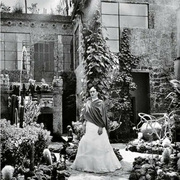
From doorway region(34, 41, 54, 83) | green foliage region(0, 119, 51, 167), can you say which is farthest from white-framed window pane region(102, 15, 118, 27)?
green foliage region(0, 119, 51, 167)

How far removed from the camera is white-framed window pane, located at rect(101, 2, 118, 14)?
14516mm

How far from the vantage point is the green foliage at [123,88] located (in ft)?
45.2

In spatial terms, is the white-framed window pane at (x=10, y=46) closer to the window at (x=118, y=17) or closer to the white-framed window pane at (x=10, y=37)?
the white-framed window pane at (x=10, y=37)

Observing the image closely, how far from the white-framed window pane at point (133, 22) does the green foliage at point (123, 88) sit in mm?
347

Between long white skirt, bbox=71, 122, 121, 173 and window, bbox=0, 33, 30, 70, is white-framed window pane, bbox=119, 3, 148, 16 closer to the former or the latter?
window, bbox=0, 33, 30, 70

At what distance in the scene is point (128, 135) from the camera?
1377 centimetres

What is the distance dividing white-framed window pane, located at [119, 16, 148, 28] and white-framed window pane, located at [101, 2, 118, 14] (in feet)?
1.58

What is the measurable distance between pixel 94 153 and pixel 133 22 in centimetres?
934

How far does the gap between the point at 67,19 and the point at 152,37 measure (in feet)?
16.8

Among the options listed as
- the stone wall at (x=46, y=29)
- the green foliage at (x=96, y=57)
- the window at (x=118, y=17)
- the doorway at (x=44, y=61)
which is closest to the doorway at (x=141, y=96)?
the window at (x=118, y=17)

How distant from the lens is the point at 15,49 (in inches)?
703

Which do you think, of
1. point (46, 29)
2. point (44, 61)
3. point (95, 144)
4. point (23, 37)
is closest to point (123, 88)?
point (44, 61)

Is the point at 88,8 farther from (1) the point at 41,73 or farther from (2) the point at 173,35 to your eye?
(1) the point at 41,73

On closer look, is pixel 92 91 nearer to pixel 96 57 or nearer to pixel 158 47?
pixel 96 57
